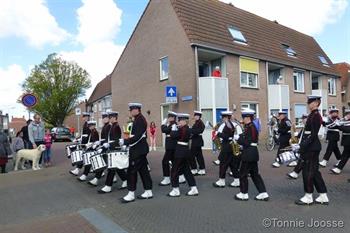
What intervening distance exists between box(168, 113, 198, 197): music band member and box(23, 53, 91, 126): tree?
2053 inches

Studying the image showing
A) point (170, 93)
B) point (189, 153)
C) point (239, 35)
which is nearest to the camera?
point (189, 153)

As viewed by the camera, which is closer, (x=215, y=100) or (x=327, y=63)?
(x=215, y=100)

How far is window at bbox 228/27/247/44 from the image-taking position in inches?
895

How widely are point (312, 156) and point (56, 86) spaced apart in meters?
55.8

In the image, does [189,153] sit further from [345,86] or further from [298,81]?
[345,86]

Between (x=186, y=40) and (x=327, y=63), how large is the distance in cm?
1823

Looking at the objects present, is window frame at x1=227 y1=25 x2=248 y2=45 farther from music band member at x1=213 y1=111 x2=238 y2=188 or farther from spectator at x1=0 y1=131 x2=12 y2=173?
spectator at x1=0 y1=131 x2=12 y2=173

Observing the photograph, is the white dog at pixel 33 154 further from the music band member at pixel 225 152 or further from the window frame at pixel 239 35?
the window frame at pixel 239 35

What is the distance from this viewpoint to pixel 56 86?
57.9m

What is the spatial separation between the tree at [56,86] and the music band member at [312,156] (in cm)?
5419

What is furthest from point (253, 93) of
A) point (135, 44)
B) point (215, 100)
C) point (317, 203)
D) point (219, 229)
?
point (219, 229)

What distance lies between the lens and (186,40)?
19609mm

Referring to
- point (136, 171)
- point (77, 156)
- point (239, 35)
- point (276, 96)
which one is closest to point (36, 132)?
point (77, 156)

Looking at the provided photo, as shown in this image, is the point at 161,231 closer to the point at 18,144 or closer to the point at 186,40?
the point at 18,144
